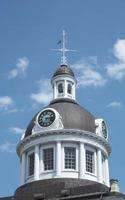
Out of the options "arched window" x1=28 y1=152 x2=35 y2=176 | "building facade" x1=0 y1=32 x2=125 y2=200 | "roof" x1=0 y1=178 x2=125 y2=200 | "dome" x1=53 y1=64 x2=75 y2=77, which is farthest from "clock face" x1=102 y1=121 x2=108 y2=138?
"arched window" x1=28 y1=152 x2=35 y2=176

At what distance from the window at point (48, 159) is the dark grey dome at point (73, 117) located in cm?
336

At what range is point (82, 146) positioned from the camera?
76.7 metres

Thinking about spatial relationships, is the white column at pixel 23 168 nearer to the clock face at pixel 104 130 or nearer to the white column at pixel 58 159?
the white column at pixel 58 159

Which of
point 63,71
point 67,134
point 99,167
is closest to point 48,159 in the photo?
→ point 67,134

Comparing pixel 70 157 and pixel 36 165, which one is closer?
pixel 36 165

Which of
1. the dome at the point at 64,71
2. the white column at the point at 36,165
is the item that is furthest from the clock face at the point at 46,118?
the dome at the point at 64,71

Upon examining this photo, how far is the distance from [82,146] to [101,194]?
44.9ft

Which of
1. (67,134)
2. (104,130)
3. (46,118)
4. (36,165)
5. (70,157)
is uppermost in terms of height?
(46,118)

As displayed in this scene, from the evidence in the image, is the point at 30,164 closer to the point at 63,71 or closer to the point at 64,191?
the point at 64,191

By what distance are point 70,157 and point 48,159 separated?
8.28ft

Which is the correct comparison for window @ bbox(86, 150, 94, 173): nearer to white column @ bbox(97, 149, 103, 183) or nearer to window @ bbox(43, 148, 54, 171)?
white column @ bbox(97, 149, 103, 183)

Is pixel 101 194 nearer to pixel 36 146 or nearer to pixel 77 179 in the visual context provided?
pixel 77 179

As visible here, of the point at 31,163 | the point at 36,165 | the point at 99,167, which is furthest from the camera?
the point at 31,163

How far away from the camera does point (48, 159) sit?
3022 inches
